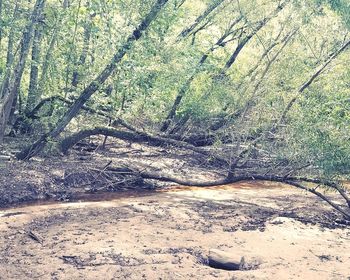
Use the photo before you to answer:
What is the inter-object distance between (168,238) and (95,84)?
14.0 ft

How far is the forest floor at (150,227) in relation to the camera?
6.17 m

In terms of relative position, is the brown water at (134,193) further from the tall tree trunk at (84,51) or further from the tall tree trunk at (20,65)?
the tall tree trunk at (84,51)

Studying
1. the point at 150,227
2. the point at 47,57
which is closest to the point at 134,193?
the point at 150,227

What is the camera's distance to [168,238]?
7305 mm

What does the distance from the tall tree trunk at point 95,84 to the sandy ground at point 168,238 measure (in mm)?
2270

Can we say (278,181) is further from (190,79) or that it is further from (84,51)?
(84,51)

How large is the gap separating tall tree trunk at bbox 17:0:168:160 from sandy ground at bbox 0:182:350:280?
2.27 meters

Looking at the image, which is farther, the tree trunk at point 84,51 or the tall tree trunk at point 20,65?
the tree trunk at point 84,51

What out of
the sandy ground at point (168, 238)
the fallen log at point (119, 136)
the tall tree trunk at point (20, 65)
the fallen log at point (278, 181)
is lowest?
the sandy ground at point (168, 238)

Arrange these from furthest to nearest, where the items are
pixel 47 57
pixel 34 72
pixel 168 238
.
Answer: pixel 34 72, pixel 47 57, pixel 168 238

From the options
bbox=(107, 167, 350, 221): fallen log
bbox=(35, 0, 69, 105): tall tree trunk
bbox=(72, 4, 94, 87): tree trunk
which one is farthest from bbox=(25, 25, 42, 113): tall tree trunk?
bbox=(107, 167, 350, 221): fallen log

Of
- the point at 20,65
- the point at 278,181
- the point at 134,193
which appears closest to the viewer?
the point at 278,181

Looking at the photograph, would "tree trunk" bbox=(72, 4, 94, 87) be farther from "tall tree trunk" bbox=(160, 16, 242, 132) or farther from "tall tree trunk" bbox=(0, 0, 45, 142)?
"tall tree trunk" bbox=(160, 16, 242, 132)

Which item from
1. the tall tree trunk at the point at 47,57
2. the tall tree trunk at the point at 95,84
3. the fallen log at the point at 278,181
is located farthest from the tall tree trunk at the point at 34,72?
the fallen log at the point at 278,181
